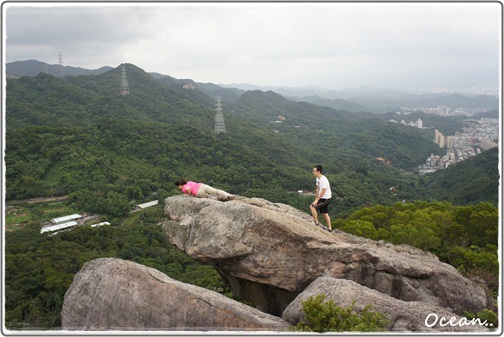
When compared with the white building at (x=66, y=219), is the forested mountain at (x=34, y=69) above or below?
above

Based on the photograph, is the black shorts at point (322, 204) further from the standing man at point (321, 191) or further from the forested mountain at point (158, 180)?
the forested mountain at point (158, 180)

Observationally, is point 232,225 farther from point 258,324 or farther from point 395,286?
point 395,286

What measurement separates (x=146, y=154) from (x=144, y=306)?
5028 cm

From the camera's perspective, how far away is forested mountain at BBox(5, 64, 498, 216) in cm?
4344

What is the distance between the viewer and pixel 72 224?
35.3 m

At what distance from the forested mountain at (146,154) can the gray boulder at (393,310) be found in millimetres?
37750

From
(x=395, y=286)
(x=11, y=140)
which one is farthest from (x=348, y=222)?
(x=11, y=140)

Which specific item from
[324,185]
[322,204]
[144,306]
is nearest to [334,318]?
[322,204]

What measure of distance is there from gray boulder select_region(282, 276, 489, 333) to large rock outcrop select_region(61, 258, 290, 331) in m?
0.68

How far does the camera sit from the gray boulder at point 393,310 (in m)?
5.25

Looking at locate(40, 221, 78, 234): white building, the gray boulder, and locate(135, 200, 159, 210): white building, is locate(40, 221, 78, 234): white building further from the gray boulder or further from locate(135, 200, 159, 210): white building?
the gray boulder

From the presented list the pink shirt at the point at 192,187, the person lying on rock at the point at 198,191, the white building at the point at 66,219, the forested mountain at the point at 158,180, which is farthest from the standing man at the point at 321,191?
the white building at the point at 66,219

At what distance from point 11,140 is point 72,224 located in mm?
18791

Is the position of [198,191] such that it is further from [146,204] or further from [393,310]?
[146,204]
